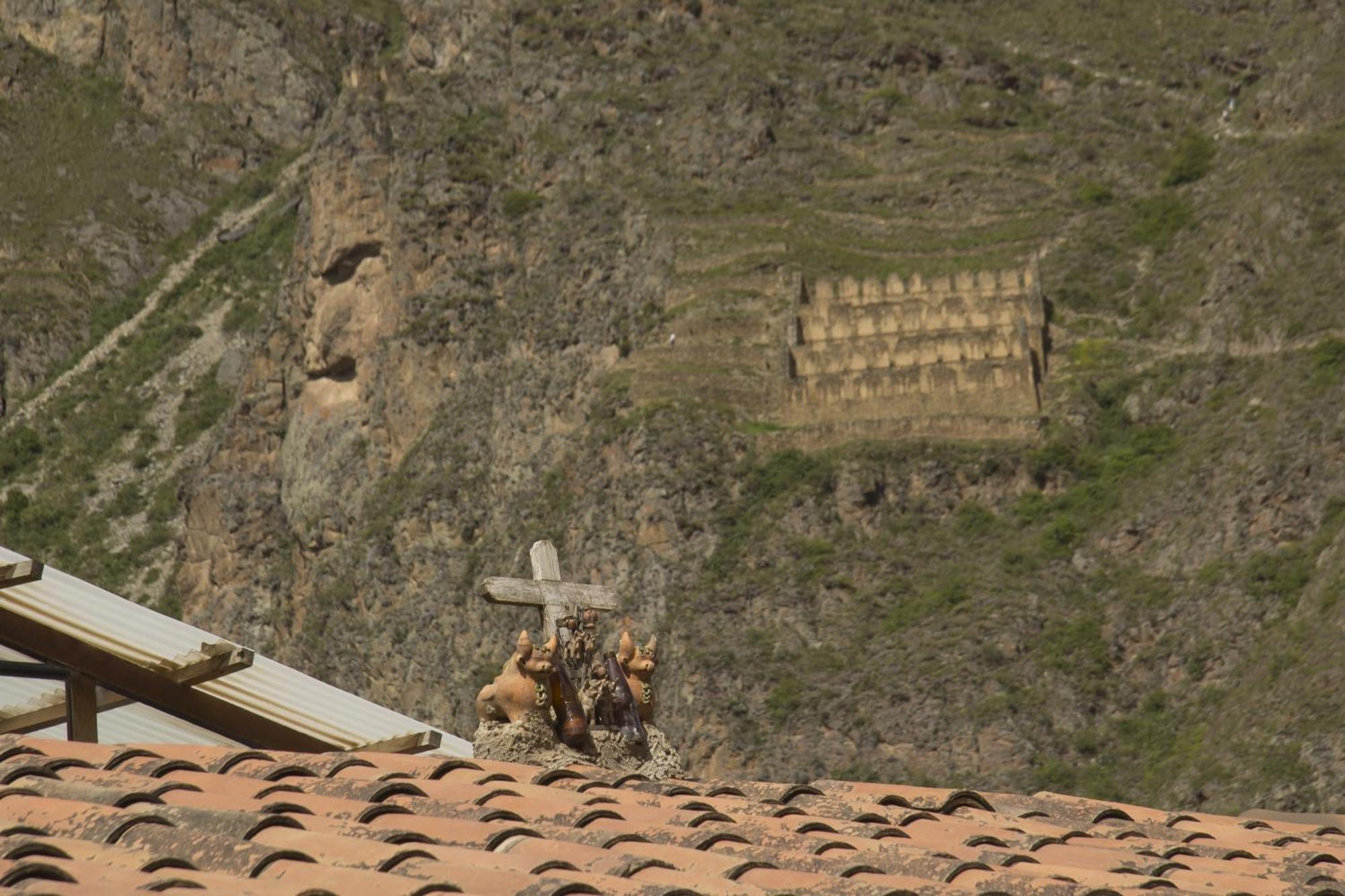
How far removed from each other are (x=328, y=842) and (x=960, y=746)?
5450cm

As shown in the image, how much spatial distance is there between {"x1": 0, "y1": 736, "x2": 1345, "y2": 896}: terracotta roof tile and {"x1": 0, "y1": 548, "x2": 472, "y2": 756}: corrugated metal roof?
1.41 meters

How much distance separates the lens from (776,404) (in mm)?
72688

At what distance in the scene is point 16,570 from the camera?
43.7 feet

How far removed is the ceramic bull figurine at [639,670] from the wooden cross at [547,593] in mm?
222

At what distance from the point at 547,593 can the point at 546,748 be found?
0.73 meters

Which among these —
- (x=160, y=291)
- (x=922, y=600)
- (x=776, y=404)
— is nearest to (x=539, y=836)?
(x=922, y=600)

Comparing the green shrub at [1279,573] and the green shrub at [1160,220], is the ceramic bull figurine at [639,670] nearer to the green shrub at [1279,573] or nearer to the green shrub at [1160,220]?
the green shrub at [1279,573]

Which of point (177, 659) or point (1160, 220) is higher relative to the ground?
point (1160, 220)

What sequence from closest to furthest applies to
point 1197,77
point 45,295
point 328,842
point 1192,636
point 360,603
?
point 328,842 < point 1192,636 < point 360,603 < point 1197,77 < point 45,295

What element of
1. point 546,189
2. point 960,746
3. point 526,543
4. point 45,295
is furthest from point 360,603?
point 45,295

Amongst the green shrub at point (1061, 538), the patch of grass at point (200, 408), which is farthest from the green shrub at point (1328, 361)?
the patch of grass at point (200, 408)

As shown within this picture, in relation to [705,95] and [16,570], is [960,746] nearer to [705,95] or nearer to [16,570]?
[705,95]

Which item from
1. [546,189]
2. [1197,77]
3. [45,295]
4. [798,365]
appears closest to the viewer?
[798,365]

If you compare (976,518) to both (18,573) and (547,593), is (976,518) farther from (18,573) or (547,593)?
(547,593)
